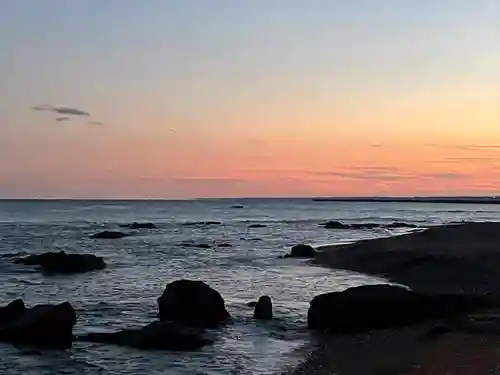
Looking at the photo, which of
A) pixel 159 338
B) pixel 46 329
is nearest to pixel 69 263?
pixel 46 329

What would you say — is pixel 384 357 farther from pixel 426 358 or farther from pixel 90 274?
pixel 90 274

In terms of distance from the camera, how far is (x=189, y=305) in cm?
2588

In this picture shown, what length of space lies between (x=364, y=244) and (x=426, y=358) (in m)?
35.9

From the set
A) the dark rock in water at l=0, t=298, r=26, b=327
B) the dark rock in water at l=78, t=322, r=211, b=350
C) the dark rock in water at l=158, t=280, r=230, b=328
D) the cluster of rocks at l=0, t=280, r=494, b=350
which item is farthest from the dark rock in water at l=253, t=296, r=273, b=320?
the dark rock in water at l=0, t=298, r=26, b=327

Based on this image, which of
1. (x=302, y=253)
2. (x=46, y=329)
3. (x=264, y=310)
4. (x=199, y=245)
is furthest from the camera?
(x=199, y=245)

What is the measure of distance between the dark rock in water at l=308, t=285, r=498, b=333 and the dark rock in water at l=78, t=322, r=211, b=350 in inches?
170

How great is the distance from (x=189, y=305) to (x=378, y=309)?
658 cm

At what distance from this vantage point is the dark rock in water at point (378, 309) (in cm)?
2405

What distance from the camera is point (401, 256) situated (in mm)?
42969

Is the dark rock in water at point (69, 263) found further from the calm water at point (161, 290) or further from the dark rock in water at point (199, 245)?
the dark rock in water at point (199, 245)

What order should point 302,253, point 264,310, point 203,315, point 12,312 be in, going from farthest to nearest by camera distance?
point 302,253 < point 264,310 < point 203,315 < point 12,312

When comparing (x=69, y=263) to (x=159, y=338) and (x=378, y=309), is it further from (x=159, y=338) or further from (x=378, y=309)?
(x=378, y=309)

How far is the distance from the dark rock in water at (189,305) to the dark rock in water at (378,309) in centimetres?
386

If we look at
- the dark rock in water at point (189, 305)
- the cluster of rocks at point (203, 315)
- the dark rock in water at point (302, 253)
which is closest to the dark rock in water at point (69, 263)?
the dark rock in water at point (302, 253)
